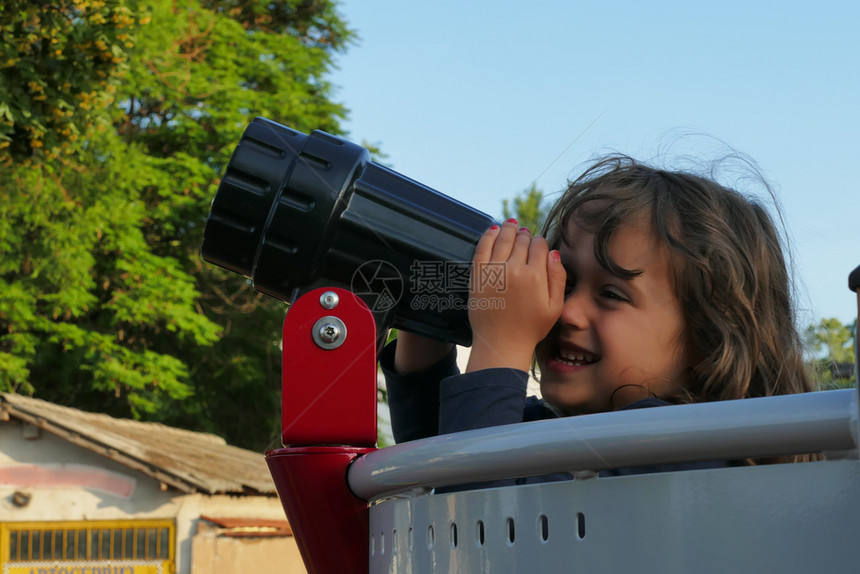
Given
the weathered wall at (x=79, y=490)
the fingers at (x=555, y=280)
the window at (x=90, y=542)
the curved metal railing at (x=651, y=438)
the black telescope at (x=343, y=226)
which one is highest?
the weathered wall at (x=79, y=490)

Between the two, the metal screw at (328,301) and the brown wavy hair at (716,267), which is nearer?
the metal screw at (328,301)

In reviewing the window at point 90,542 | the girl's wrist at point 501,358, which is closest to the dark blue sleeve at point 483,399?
the girl's wrist at point 501,358

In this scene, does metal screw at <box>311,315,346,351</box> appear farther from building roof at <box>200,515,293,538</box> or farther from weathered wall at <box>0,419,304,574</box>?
weathered wall at <box>0,419,304,574</box>

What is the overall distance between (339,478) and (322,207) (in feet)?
1.18

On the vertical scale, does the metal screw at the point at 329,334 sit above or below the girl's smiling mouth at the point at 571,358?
below

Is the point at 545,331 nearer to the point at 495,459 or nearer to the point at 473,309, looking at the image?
the point at 473,309

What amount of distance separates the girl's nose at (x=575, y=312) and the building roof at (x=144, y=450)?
957 cm

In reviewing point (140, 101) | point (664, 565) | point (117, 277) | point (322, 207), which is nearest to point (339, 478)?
point (322, 207)

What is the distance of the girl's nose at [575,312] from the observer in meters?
1.25

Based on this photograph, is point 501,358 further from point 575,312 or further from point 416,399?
point 416,399

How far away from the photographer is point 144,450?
35.3 ft

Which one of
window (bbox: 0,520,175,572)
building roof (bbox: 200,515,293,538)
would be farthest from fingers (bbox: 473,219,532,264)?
window (bbox: 0,520,175,572)

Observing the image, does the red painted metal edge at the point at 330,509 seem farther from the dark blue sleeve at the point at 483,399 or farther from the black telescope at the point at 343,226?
the black telescope at the point at 343,226

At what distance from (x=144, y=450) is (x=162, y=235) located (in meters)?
3.82
